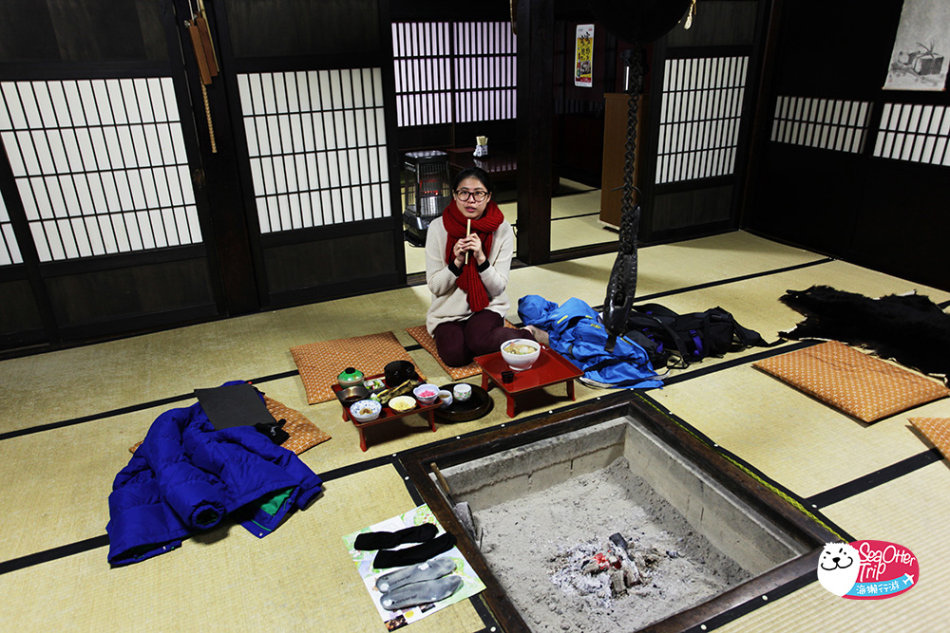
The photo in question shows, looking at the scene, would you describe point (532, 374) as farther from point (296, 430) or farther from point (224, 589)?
point (224, 589)

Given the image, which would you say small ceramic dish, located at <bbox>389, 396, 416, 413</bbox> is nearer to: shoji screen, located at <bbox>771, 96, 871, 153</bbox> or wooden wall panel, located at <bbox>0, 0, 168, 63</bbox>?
wooden wall panel, located at <bbox>0, 0, 168, 63</bbox>

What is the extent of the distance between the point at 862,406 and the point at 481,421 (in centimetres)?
182

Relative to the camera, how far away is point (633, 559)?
247 cm

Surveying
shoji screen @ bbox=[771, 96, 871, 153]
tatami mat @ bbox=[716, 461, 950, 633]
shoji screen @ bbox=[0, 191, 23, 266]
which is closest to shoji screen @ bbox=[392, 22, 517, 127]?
shoji screen @ bbox=[771, 96, 871, 153]

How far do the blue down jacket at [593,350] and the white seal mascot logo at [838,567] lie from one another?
1.23 metres

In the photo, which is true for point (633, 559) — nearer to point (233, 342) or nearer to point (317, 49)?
point (233, 342)

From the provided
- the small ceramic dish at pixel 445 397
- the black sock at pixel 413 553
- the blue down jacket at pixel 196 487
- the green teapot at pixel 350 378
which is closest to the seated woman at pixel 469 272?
the small ceramic dish at pixel 445 397

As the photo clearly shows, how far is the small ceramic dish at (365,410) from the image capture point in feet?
8.83

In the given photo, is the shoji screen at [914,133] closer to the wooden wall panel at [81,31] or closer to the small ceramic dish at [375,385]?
the small ceramic dish at [375,385]

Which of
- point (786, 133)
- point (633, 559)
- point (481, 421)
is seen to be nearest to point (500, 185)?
point (786, 133)

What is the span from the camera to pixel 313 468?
2689mm

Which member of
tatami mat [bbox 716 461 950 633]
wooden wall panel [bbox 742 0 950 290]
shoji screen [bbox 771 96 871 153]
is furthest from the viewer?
shoji screen [bbox 771 96 871 153]

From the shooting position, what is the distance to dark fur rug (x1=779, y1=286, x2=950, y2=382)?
3430 millimetres

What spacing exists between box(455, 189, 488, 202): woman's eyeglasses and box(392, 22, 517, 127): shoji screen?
18.3 ft
